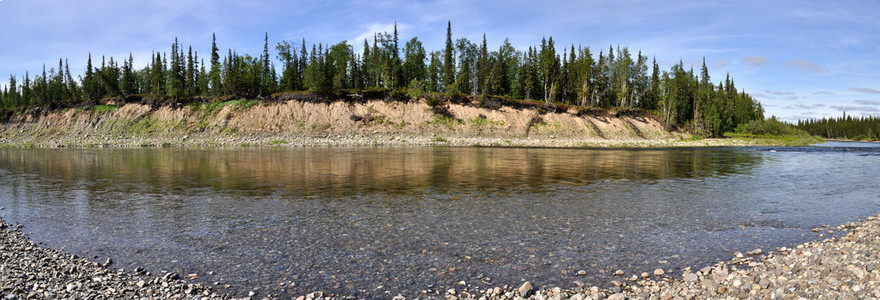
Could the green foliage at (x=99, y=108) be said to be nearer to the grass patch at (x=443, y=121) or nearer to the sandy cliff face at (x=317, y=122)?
the sandy cliff face at (x=317, y=122)

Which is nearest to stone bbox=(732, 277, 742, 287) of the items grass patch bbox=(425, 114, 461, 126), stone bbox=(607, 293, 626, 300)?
stone bbox=(607, 293, 626, 300)

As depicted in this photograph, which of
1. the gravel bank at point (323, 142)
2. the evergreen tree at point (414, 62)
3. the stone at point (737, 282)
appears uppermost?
the evergreen tree at point (414, 62)

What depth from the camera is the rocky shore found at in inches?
238

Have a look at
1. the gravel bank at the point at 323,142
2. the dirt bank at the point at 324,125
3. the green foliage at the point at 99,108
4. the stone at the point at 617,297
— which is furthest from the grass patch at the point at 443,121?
the stone at the point at 617,297

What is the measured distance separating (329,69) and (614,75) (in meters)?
69.5

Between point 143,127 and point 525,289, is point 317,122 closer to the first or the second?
point 143,127

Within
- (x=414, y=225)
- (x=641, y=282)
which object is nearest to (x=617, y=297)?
(x=641, y=282)

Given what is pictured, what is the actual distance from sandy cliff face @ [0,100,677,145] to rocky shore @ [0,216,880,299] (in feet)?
233

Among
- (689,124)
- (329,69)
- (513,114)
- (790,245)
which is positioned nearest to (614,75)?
(689,124)

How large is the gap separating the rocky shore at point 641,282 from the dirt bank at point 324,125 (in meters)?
64.2

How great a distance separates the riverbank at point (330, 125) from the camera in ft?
249

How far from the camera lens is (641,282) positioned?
694 centimetres

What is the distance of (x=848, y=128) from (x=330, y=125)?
21812 cm

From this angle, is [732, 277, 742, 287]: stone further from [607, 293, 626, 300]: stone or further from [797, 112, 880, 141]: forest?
[797, 112, 880, 141]: forest
